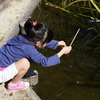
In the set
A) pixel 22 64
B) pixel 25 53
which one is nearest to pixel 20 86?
pixel 22 64

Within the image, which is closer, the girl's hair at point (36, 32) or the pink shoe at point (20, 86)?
the girl's hair at point (36, 32)

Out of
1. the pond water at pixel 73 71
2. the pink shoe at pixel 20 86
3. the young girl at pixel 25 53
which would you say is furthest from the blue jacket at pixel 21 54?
the pond water at pixel 73 71

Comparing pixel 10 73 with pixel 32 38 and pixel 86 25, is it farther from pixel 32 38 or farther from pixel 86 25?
pixel 86 25

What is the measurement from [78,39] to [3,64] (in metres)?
1.99

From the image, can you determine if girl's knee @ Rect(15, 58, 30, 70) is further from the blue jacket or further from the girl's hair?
the girl's hair

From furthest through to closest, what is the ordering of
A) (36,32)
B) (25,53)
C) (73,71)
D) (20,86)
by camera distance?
(73,71) → (20,86) → (25,53) → (36,32)

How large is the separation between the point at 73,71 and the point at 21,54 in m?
1.31

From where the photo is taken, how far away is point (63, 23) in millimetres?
4754

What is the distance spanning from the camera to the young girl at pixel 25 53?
237 cm

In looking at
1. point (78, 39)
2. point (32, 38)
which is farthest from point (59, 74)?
point (32, 38)

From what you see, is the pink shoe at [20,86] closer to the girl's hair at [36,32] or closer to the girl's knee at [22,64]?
the girl's knee at [22,64]

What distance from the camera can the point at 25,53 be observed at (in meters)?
2.47

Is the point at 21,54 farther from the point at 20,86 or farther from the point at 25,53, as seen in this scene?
the point at 20,86

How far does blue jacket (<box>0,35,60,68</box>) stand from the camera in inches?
95.9
